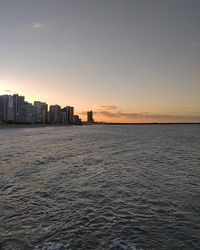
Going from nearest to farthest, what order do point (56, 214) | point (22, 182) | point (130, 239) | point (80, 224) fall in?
1. point (130, 239)
2. point (80, 224)
3. point (56, 214)
4. point (22, 182)

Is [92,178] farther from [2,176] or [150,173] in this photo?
[2,176]

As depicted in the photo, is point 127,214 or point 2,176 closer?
point 127,214

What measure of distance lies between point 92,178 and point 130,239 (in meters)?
11.2

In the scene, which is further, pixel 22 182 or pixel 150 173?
pixel 150 173

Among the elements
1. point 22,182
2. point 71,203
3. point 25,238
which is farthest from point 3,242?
point 22,182

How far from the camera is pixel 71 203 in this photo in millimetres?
13836

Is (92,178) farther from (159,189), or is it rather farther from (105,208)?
(105,208)

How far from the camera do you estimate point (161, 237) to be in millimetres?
9586

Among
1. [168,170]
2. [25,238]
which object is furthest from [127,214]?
[168,170]

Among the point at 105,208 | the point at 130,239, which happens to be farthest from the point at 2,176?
the point at 130,239

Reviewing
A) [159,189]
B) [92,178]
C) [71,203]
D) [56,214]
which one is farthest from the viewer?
[92,178]

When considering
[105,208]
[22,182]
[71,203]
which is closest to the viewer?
[105,208]

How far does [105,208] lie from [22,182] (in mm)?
7943

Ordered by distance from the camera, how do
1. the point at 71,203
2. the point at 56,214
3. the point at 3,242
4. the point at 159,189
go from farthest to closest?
the point at 159,189, the point at 71,203, the point at 56,214, the point at 3,242
